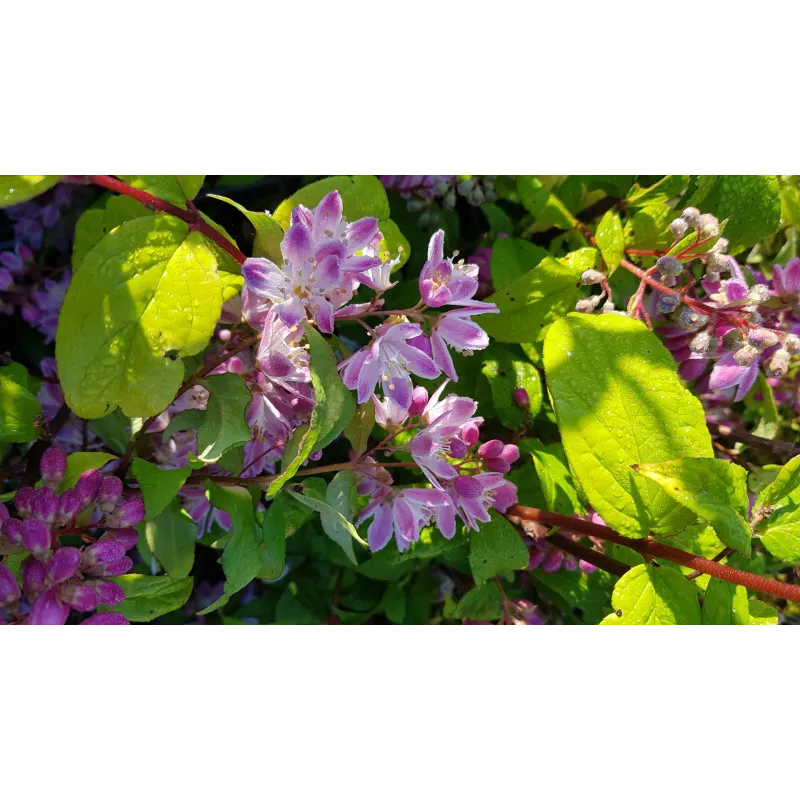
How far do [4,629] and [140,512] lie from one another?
10.2 inches

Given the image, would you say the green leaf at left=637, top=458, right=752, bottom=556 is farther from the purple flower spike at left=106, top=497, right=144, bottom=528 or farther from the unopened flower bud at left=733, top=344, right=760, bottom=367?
the purple flower spike at left=106, top=497, right=144, bottom=528

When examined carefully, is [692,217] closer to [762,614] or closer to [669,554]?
[669,554]

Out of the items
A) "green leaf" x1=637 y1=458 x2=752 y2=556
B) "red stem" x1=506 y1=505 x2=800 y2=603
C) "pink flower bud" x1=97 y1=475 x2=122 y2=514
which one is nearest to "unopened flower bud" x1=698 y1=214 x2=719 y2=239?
"green leaf" x1=637 y1=458 x2=752 y2=556

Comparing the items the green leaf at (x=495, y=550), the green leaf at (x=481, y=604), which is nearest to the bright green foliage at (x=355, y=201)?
the green leaf at (x=495, y=550)

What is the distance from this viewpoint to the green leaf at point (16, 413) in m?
1.27

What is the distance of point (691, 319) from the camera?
1.33 m

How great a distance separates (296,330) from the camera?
104 centimetres

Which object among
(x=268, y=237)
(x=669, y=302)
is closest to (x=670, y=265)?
(x=669, y=302)

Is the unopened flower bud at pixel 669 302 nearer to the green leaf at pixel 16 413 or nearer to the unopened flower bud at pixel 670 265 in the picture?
the unopened flower bud at pixel 670 265

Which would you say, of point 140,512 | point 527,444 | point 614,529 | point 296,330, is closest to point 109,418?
point 140,512

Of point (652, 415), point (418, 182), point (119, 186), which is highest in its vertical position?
point (119, 186)

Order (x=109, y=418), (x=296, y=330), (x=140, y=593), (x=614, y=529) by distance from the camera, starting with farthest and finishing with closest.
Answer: (x=109, y=418) → (x=614, y=529) → (x=140, y=593) → (x=296, y=330)

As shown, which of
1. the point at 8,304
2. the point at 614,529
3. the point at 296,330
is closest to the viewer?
the point at 296,330

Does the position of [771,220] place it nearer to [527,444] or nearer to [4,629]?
A: [527,444]
